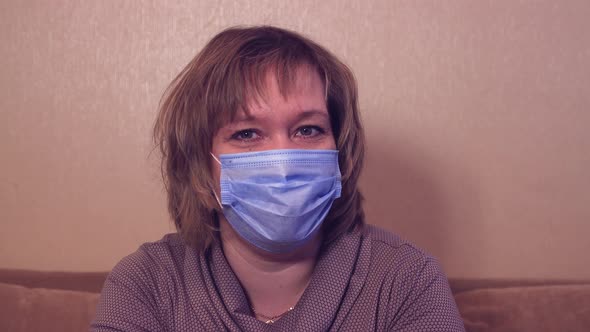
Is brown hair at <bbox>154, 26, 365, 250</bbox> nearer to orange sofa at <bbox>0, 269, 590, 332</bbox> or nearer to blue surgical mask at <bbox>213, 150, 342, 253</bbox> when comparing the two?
blue surgical mask at <bbox>213, 150, 342, 253</bbox>

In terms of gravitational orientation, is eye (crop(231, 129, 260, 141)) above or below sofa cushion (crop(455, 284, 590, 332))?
above

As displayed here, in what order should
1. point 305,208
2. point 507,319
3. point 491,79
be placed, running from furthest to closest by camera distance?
point 491,79
point 507,319
point 305,208

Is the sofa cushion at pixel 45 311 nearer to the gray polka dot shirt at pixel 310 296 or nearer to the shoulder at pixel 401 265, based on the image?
the gray polka dot shirt at pixel 310 296

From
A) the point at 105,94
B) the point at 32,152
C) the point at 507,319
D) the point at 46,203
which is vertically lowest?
the point at 507,319

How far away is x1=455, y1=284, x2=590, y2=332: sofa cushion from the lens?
4.51 ft

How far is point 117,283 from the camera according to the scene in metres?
1.19

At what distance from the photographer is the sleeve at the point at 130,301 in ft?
3.70

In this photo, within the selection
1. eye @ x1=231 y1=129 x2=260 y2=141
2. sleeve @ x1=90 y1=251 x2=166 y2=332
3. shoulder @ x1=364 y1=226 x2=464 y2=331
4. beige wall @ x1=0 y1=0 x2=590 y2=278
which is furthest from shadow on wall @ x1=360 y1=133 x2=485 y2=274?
sleeve @ x1=90 y1=251 x2=166 y2=332

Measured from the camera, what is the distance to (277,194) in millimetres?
1087

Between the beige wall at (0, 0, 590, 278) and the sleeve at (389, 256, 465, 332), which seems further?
the beige wall at (0, 0, 590, 278)

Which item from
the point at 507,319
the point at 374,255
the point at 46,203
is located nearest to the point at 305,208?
the point at 374,255

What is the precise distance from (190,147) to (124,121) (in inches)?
20.8

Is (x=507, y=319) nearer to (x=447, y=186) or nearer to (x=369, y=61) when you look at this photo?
(x=447, y=186)

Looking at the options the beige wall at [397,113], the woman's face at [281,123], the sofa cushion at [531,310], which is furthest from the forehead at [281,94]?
the sofa cushion at [531,310]
